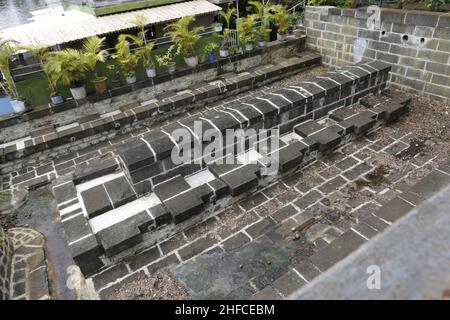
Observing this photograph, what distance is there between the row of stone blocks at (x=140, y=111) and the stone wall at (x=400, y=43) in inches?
44.4

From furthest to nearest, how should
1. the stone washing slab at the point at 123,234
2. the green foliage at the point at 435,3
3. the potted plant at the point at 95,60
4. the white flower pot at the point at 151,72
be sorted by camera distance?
the white flower pot at the point at 151,72 → the potted plant at the point at 95,60 → the green foliage at the point at 435,3 → the stone washing slab at the point at 123,234

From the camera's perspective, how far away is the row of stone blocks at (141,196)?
3.89m

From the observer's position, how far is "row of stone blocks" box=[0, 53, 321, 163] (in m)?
7.14

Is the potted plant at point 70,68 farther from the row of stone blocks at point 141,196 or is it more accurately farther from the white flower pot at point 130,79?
the row of stone blocks at point 141,196

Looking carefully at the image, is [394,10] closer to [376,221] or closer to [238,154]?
[238,154]

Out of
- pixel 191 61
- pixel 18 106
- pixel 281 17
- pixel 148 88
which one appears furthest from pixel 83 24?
pixel 281 17

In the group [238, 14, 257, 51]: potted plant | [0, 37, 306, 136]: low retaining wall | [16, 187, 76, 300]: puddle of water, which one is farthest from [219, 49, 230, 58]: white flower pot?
[16, 187, 76, 300]: puddle of water

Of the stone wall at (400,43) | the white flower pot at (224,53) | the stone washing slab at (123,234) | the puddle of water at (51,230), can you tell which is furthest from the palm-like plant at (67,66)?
the stone wall at (400,43)

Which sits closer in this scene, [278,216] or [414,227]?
[414,227]

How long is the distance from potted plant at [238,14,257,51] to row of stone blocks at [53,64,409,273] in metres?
5.69
